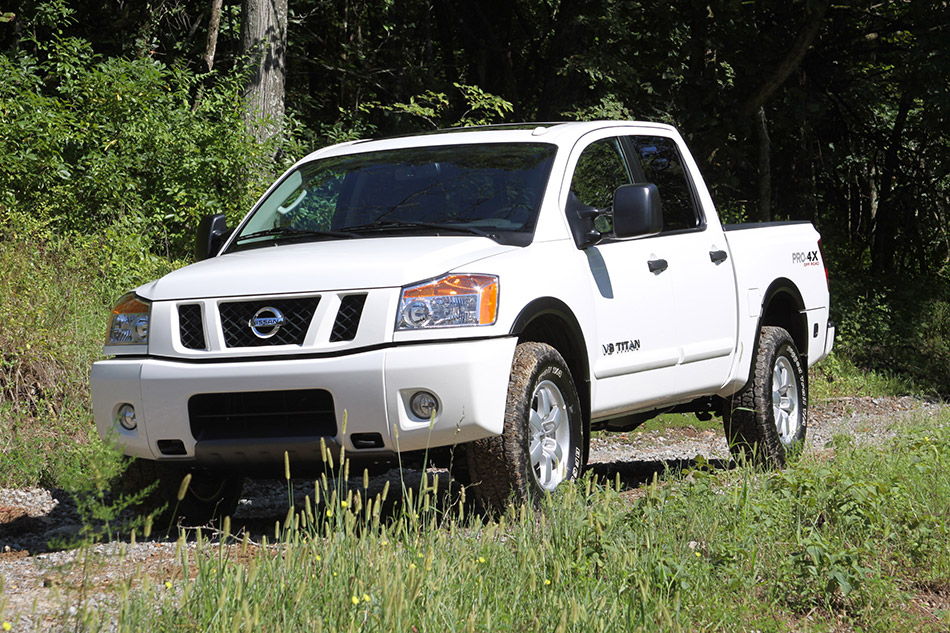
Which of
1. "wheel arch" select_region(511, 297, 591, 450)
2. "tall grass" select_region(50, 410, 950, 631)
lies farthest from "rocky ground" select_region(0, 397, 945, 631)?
"wheel arch" select_region(511, 297, 591, 450)

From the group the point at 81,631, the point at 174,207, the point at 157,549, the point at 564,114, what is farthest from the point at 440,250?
the point at 564,114

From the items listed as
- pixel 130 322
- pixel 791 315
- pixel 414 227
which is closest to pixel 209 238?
pixel 130 322

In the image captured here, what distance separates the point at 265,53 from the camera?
14.7 m

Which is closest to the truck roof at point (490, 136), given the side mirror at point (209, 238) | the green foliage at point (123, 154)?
the side mirror at point (209, 238)

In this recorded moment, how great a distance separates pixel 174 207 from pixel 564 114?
240 inches

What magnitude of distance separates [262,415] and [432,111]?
1073 centimetres

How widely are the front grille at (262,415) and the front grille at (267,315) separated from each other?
0.74 feet

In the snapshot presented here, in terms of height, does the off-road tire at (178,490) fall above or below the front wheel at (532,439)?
below

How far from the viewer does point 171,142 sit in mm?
12516

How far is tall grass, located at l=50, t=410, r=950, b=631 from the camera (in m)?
3.38

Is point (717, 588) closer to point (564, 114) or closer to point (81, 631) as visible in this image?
point (81, 631)

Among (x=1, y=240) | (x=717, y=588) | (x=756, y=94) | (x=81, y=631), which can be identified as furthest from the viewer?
(x=756, y=94)

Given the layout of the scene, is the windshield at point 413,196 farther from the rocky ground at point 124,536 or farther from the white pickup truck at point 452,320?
the rocky ground at point 124,536

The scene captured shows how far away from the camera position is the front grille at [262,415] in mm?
5156
